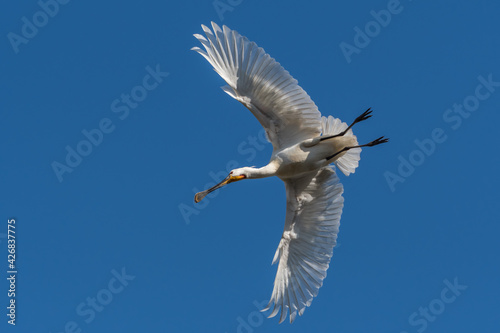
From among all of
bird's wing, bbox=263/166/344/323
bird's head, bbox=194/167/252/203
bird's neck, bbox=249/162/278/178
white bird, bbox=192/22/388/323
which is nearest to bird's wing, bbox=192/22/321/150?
white bird, bbox=192/22/388/323

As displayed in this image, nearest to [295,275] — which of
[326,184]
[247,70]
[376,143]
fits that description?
[326,184]

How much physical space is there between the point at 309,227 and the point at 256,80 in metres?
3.33

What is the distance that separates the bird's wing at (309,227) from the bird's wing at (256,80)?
4.80 ft

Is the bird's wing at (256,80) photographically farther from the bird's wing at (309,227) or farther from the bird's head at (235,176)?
the bird's wing at (309,227)

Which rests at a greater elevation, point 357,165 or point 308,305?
point 357,165

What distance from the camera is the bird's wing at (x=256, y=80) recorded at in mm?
15383

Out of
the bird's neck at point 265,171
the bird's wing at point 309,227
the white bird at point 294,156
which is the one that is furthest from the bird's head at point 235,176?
the bird's wing at point 309,227

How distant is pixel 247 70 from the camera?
15477mm

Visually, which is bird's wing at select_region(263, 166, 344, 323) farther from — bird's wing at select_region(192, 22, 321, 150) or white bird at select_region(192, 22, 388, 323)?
bird's wing at select_region(192, 22, 321, 150)

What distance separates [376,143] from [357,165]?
2.70ft

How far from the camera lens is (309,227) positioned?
16.9 meters

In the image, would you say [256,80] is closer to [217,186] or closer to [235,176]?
[235,176]

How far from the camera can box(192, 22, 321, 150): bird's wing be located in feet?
50.5

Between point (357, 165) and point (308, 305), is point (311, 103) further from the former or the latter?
point (308, 305)
